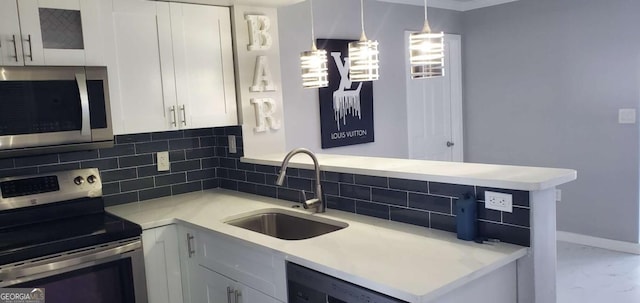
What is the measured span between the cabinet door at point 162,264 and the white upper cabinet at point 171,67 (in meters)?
0.60

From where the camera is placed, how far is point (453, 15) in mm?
5254

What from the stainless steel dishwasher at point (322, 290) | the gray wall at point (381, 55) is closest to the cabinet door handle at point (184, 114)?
the gray wall at point (381, 55)

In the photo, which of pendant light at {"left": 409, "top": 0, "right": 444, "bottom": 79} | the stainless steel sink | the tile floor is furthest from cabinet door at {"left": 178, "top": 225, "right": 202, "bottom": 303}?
the tile floor

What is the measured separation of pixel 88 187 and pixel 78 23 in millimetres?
893

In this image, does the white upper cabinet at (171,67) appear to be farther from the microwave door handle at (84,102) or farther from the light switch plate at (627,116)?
the light switch plate at (627,116)

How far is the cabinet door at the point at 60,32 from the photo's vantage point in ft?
7.97

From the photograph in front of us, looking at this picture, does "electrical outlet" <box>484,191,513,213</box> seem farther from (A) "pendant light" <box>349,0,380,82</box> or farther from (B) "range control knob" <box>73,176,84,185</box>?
(B) "range control knob" <box>73,176,84,185</box>

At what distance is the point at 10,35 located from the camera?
2.38 metres

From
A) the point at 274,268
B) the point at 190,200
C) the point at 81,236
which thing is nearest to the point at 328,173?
the point at 274,268

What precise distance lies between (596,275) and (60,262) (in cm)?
365

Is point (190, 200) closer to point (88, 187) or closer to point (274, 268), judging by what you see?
point (88, 187)

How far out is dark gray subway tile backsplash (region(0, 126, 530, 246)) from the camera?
206cm

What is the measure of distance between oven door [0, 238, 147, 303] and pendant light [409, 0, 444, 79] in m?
1.55

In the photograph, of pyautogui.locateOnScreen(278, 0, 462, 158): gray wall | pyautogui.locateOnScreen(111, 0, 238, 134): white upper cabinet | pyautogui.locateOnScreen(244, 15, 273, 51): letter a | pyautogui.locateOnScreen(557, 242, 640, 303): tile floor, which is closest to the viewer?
pyautogui.locateOnScreen(111, 0, 238, 134): white upper cabinet
